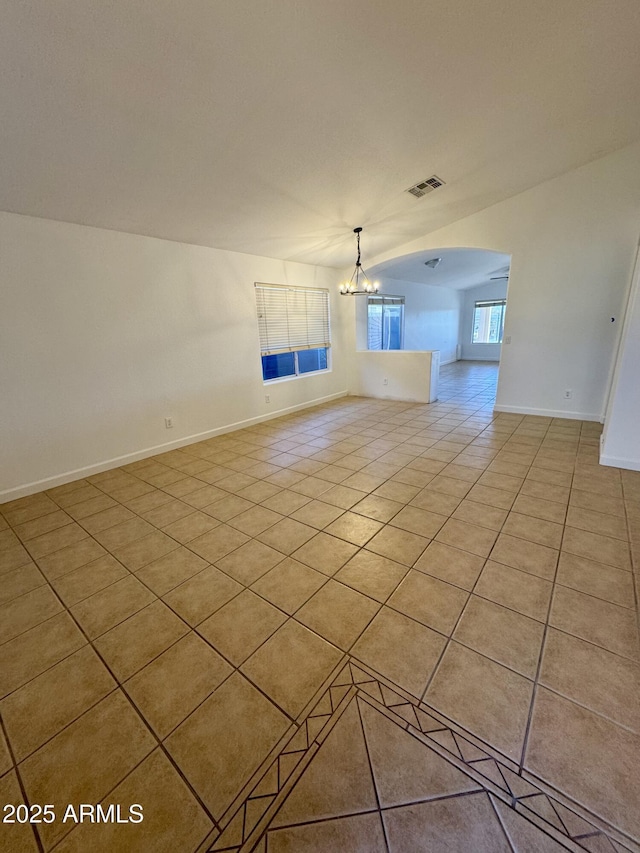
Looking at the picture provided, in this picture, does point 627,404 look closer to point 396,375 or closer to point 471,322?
point 396,375

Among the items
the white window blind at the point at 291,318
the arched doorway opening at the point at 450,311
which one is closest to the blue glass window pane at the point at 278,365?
the white window blind at the point at 291,318

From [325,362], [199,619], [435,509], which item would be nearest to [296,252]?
[325,362]

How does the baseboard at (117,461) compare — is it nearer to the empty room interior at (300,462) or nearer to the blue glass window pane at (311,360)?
the empty room interior at (300,462)

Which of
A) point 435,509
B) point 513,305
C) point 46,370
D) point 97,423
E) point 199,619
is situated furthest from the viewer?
point 513,305

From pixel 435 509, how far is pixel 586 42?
3.25 metres

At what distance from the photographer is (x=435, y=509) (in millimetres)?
2594

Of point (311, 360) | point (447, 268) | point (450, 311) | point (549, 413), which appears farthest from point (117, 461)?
point (450, 311)

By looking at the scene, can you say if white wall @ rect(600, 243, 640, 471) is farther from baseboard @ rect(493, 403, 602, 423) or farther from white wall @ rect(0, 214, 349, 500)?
white wall @ rect(0, 214, 349, 500)

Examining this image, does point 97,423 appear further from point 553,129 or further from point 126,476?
point 553,129

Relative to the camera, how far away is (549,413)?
4.91 metres

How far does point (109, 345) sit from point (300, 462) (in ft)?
7.30

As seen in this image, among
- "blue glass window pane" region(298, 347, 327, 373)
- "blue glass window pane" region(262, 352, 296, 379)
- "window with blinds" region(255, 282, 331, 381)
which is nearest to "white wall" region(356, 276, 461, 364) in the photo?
"blue glass window pane" region(298, 347, 327, 373)

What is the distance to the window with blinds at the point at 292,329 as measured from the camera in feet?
16.5

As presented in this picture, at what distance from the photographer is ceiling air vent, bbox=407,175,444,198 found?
3.56m
